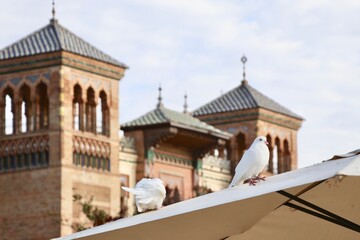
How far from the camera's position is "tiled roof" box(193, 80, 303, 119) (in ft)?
136

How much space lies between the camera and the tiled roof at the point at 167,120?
1435 inches

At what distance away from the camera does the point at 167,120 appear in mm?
36219

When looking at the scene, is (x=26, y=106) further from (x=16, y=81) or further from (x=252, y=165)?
(x=252, y=165)

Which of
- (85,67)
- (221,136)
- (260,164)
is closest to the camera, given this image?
(260,164)

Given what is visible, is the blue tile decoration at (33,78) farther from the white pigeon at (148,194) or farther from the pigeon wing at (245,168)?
the pigeon wing at (245,168)

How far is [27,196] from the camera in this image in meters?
32.4

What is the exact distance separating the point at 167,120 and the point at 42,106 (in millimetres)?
3983

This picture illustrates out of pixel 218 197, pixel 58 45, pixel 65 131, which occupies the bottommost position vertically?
pixel 218 197

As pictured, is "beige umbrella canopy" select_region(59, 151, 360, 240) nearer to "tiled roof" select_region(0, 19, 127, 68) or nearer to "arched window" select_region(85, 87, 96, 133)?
"tiled roof" select_region(0, 19, 127, 68)

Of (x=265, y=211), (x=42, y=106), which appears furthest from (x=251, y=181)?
(x=42, y=106)

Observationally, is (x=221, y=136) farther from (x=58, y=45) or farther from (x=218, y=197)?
(x=218, y=197)

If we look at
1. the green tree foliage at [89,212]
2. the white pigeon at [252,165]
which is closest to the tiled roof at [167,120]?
the green tree foliage at [89,212]

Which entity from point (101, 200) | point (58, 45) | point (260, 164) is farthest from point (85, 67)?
point (260, 164)

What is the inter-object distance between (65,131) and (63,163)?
73 cm
